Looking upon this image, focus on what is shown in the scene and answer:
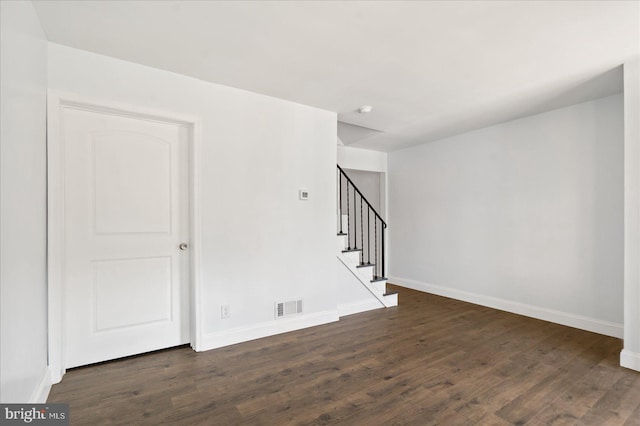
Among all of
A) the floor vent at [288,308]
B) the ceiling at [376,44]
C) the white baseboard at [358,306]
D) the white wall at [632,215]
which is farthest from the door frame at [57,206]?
the white wall at [632,215]

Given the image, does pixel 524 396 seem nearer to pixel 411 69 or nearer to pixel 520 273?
pixel 520 273

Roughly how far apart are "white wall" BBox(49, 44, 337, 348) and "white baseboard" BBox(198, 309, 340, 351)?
0.03ft

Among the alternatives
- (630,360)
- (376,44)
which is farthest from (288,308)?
(630,360)

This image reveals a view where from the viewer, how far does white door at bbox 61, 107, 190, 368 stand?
2494 millimetres

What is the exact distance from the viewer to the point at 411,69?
2.75 m

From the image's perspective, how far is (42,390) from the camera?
6.74ft

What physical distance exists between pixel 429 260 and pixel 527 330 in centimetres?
193

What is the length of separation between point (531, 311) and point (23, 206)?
16.7 feet

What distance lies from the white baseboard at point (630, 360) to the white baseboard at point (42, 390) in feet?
14.2

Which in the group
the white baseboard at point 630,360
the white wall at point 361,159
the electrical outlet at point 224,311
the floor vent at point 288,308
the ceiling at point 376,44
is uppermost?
the ceiling at point 376,44

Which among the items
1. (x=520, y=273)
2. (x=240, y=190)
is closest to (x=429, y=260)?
(x=520, y=273)

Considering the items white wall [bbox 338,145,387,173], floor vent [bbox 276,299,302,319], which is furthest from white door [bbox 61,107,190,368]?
white wall [bbox 338,145,387,173]

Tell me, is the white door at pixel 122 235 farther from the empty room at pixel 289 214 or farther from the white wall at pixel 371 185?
the white wall at pixel 371 185

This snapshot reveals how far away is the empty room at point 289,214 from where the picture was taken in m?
1.96
